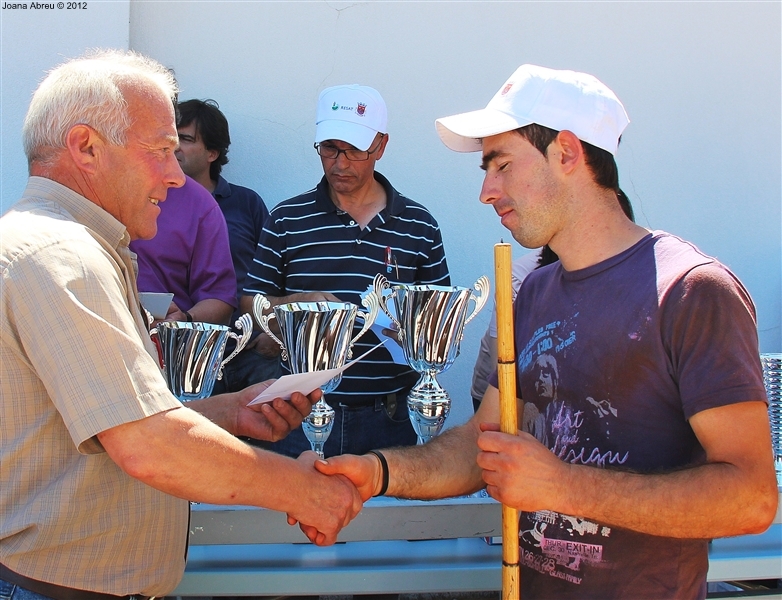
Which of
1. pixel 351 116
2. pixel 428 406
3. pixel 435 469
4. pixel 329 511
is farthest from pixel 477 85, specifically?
pixel 329 511

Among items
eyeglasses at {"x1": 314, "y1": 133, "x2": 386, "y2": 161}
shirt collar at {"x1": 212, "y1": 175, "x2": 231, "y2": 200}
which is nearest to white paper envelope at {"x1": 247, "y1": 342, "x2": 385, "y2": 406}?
eyeglasses at {"x1": 314, "y1": 133, "x2": 386, "y2": 161}

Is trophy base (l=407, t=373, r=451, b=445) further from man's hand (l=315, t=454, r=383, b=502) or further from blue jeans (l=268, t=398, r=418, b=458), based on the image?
blue jeans (l=268, t=398, r=418, b=458)

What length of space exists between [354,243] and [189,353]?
1.08m

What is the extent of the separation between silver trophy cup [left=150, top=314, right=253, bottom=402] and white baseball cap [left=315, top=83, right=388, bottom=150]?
46.9 inches

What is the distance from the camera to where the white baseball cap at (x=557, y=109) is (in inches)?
82.5

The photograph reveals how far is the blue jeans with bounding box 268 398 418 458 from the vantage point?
3113mm

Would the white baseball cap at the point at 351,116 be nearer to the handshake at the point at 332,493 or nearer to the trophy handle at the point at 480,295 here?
the trophy handle at the point at 480,295

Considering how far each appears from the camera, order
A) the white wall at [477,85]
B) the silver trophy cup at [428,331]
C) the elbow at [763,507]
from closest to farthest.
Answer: the elbow at [763,507] → the silver trophy cup at [428,331] → the white wall at [477,85]

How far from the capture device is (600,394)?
1.89 meters

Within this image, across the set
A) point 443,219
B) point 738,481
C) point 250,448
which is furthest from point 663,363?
point 443,219

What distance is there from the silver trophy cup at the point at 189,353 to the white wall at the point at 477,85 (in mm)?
2326

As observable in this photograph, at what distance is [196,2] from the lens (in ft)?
14.9

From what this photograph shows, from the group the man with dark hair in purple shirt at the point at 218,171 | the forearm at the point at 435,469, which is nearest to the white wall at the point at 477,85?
the man with dark hair in purple shirt at the point at 218,171

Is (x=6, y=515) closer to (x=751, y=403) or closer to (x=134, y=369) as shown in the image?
(x=134, y=369)
